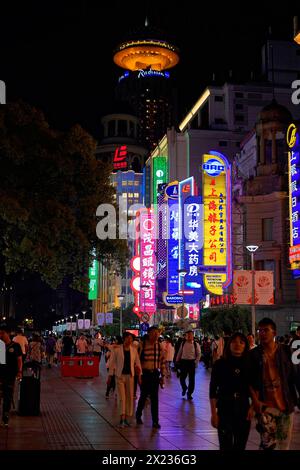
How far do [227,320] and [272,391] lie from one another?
36.8 m

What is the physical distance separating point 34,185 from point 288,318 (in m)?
34.7

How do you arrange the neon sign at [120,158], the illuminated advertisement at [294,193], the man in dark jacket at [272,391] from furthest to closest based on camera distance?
1. the neon sign at [120,158]
2. the illuminated advertisement at [294,193]
3. the man in dark jacket at [272,391]

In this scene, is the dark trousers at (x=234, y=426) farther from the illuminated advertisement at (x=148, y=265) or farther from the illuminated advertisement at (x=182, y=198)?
the illuminated advertisement at (x=148, y=265)

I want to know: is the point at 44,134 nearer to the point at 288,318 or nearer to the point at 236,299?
the point at 236,299

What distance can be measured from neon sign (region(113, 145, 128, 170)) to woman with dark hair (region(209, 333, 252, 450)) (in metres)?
169

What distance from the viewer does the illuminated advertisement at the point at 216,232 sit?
5328cm

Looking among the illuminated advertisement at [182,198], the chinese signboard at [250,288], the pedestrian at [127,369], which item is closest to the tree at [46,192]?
the pedestrian at [127,369]

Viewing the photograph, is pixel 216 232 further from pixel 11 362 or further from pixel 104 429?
pixel 104 429

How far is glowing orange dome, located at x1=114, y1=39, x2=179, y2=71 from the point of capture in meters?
146

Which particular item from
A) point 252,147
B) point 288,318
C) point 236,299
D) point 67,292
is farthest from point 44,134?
point 67,292

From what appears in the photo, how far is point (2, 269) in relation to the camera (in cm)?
2316

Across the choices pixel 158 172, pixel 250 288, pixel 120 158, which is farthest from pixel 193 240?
pixel 120 158

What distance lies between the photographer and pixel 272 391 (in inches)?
293

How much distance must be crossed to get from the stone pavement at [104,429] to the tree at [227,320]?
958 inches
